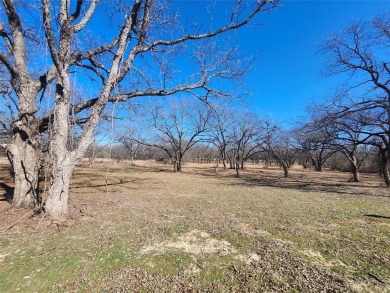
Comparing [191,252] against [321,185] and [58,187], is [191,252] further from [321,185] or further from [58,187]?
[321,185]

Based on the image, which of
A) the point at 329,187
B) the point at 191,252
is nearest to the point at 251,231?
the point at 191,252

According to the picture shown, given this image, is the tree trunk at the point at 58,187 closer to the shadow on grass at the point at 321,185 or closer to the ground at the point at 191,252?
the ground at the point at 191,252

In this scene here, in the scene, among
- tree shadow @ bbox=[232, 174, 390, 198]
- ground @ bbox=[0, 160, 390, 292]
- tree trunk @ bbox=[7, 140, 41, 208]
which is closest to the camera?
ground @ bbox=[0, 160, 390, 292]

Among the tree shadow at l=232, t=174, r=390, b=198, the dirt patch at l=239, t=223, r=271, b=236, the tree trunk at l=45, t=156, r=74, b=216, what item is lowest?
the tree shadow at l=232, t=174, r=390, b=198

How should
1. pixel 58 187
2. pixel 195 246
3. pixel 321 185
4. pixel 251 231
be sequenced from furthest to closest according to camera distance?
pixel 321 185 < pixel 58 187 < pixel 251 231 < pixel 195 246

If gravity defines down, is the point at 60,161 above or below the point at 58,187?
above

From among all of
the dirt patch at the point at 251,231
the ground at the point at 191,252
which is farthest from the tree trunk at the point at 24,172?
the dirt patch at the point at 251,231

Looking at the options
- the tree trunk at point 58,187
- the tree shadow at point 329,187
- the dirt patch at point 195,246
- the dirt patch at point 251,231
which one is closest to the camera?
the dirt patch at point 195,246

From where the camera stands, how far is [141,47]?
5.11m

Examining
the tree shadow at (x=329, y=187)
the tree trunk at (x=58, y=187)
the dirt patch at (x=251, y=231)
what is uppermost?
the tree trunk at (x=58, y=187)

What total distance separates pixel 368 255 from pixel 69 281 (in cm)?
413

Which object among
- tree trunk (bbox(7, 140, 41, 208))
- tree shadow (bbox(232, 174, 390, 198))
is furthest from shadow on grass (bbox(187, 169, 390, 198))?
tree trunk (bbox(7, 140, 41, 208))

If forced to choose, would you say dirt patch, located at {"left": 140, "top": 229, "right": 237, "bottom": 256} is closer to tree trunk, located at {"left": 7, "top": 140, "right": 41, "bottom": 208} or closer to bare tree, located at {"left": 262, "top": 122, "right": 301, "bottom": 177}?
tree trunk, located at {"left": 7, "top": 140, "right": 41, "bottom": 208}

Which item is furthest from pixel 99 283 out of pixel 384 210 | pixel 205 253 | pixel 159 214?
pixel 384 210
